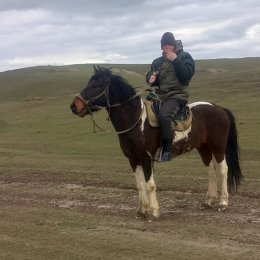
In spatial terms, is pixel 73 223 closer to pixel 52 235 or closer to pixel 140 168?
pixel 52 235

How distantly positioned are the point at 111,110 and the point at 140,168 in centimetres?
135

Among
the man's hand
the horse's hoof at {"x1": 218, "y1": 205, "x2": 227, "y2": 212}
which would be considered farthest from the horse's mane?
the horse's hoof at {"x1": 218, "y1": 205, "x2": 227, "y2": 212}

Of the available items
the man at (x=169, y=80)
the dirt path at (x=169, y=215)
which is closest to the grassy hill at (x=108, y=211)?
the dirt path at (x=169, y=215)

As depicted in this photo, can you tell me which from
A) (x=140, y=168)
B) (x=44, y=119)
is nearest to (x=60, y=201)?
(x=140, y=168)

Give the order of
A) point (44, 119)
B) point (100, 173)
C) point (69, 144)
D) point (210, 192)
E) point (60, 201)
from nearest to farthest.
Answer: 1. point (210, 192)
2. point (60, 201)
3. point (100, 173)
4. point (69, 144)
5. point (44, 119)

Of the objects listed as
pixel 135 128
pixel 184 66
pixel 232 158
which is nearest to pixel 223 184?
pixel 232 158

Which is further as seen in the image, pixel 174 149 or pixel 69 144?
pixel 69 144

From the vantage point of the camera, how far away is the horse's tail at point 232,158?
11180 millimetres

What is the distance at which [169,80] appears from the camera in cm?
987

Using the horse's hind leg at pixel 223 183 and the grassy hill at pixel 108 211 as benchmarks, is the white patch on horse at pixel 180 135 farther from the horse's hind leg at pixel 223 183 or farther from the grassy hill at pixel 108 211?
the grassy hill at pixel 108 211

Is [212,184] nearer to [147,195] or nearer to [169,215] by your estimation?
[169,215]

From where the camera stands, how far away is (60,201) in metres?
12.0

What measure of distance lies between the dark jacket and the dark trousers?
134 millimetres

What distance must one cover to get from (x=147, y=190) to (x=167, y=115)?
62.9 inches
